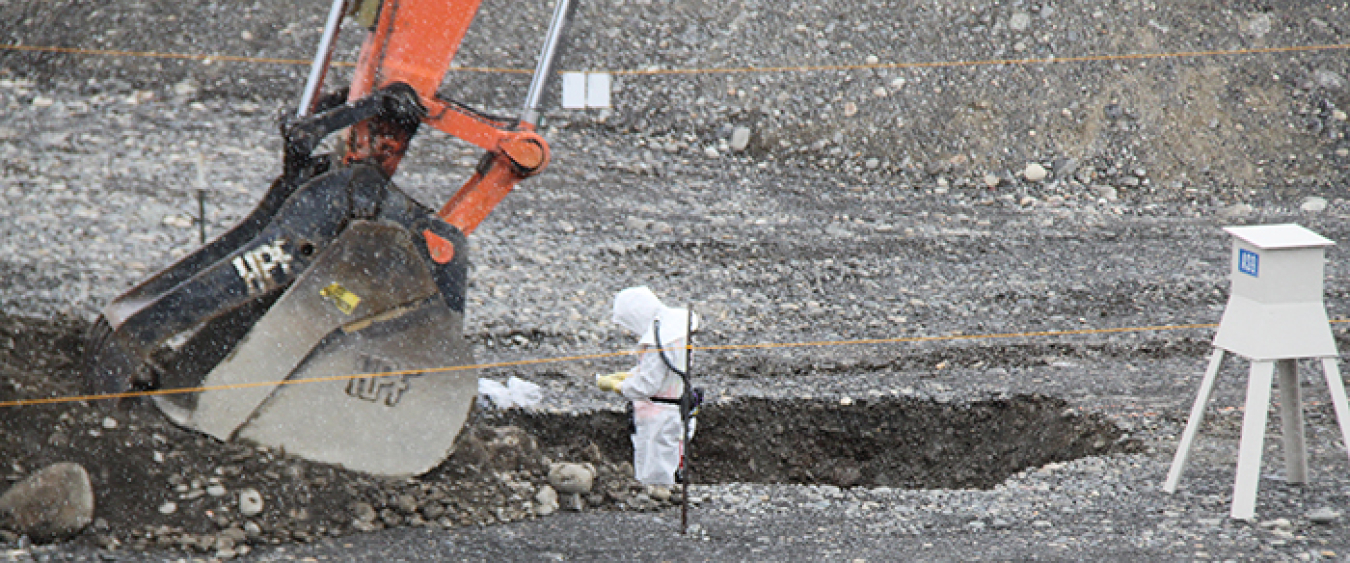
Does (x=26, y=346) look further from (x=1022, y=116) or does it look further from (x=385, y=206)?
(x=1022, y=116)

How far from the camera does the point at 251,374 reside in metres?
4.80

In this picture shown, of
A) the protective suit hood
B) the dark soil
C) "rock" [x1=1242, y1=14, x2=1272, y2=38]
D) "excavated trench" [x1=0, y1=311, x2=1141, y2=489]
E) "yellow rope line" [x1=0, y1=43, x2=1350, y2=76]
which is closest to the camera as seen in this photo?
the dark soil

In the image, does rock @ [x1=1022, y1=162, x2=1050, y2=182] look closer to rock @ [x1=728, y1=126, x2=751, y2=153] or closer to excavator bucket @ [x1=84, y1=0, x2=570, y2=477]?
rock @ [x1=728, y1=126, x2=751, y2=153]

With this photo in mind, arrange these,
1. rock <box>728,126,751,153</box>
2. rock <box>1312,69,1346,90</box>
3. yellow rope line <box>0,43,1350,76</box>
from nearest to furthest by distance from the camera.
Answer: rock <box>728,126,751,153</box> → yellow rope line <box>0,43,1350,76</box> → rock <box>1312,69,1346,90</box>

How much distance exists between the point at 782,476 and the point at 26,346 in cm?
376

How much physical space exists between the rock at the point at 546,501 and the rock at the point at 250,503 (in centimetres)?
114

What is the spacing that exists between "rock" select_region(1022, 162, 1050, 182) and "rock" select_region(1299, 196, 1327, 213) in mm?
1968

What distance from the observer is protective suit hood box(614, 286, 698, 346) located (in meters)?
5.43

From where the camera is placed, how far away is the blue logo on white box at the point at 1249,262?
→ 495 centimetres

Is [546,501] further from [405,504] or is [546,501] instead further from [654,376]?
[654,376]

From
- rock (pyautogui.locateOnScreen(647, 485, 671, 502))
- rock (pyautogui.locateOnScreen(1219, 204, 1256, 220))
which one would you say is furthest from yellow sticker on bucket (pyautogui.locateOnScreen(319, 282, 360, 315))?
rock (pyautogui.locateOnScreen(1219, 204, 1256, 220))

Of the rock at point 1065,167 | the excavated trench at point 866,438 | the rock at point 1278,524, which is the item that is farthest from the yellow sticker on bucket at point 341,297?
the rock at point 1065,167

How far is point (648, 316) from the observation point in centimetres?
553

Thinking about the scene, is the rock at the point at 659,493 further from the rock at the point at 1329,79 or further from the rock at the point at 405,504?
the rock at the point at 1329,79
